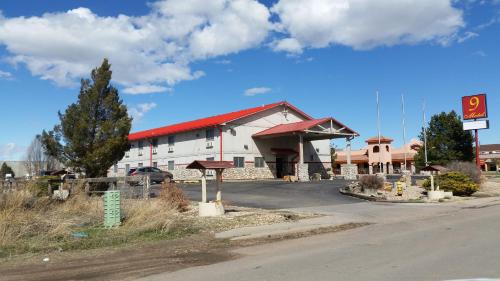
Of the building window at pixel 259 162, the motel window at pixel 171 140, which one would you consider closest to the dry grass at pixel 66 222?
the building window at pixel 259 162

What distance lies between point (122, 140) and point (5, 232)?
13.4 meters

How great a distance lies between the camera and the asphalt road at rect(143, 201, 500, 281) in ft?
25.0

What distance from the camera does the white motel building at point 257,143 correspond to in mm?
43719

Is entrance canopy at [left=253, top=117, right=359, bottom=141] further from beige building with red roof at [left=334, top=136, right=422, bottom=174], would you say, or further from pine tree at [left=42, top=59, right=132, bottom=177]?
pine tree at [left=42, top=59, right=132, bottom=177]

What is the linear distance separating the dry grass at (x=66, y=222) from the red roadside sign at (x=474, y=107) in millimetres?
33004

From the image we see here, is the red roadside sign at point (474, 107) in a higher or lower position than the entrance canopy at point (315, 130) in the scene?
higher

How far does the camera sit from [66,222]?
13.0 meters

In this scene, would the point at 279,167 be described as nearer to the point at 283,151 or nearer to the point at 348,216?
the point at 283,151

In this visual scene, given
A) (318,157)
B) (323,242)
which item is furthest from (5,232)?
(318,157)

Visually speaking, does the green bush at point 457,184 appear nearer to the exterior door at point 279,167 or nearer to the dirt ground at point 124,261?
the dirt ground at point 124,261

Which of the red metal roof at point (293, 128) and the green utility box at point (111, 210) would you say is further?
the red metal roof at point (293, 128)

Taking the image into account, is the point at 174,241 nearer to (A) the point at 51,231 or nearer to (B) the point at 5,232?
(A) the point at 51,231

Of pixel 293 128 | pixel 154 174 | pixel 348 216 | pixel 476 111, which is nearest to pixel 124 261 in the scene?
pixel 348 216

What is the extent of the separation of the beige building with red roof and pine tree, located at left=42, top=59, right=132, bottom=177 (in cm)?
3722
